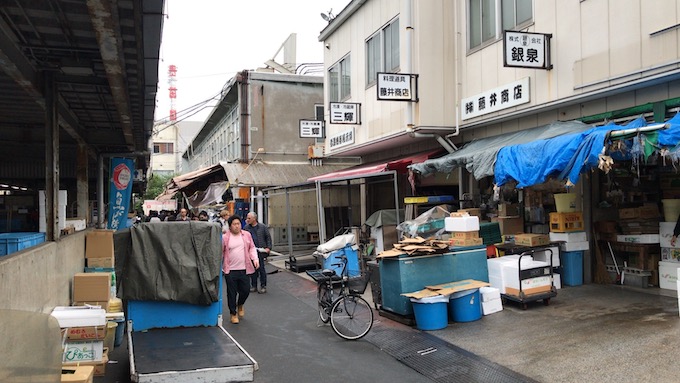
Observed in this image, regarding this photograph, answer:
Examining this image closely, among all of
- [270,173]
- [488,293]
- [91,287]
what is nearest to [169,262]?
[91,287]

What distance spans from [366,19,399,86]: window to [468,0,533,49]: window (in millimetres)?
2330

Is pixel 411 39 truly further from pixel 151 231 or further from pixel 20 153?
pixel 20 153

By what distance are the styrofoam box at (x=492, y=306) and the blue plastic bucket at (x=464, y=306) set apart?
254 millimetres

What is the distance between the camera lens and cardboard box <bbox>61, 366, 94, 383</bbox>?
4.30m

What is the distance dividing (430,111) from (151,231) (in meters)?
7.29

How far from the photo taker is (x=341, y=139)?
661 inches

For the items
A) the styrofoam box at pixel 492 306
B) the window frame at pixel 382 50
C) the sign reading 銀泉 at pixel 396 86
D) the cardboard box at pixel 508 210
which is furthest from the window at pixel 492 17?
the styrofoam box at pixel 492 306

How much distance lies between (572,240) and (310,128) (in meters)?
10.5

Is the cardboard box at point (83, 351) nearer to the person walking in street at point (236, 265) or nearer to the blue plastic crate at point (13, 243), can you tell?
the blue plastic crate at point (13, 243)

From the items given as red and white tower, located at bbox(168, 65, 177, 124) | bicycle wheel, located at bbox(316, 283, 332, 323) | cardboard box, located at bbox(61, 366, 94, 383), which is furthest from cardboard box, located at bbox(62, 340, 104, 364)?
red and white tower, located at bbox(168, 65, 177, 124)

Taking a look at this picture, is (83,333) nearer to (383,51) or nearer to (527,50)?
(527,50)

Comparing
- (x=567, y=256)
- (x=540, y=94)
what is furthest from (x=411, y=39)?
(x=567, y=256)

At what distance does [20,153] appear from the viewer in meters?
14.6

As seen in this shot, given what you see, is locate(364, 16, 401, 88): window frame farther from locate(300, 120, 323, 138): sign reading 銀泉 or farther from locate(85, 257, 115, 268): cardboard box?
locate(85, 257, 115, 268): cardboard box
